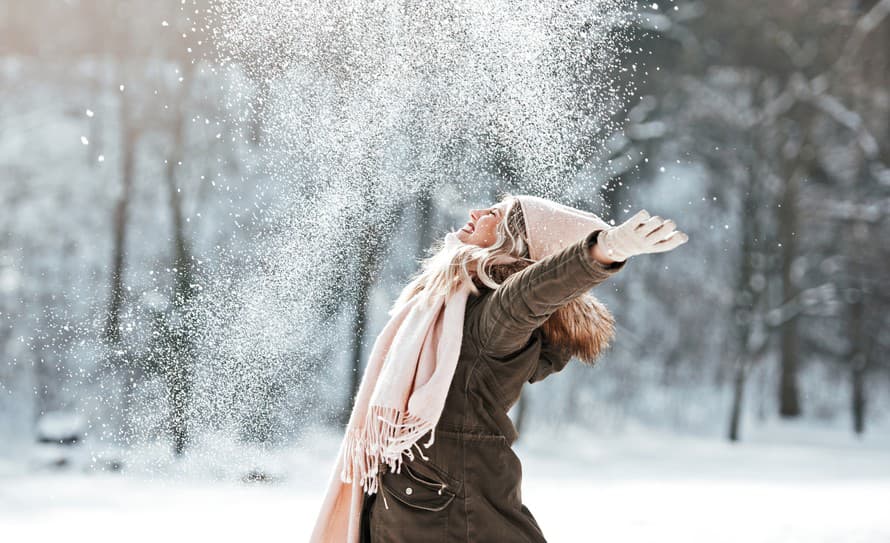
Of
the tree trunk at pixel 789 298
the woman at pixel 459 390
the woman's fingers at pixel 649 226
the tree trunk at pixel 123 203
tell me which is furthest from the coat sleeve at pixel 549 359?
the tree trunk at pixel 789 298

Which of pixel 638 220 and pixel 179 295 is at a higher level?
pixel 179 295

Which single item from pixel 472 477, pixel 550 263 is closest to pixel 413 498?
pixel 472 477

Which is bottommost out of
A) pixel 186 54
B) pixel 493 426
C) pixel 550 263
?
pixel 493 426

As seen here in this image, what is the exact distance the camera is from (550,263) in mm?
1603

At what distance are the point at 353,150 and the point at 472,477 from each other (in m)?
3.28

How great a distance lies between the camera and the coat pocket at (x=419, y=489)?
1.84 metres

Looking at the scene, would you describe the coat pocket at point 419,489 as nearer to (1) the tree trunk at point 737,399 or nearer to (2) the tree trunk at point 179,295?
(2) the tree trunk at point 179,295

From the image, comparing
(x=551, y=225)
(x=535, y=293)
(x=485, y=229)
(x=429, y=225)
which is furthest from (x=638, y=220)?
(x=429, y=225)

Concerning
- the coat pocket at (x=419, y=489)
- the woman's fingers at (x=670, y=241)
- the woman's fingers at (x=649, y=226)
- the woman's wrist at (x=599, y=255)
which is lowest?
the coat pocket at (x=419, y=489)

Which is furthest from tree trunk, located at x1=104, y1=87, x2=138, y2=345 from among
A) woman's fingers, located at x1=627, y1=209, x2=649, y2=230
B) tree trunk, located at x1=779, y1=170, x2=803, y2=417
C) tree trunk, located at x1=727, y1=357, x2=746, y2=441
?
tree trunk, located at x1=779, y1=170, x2=803, y2=417

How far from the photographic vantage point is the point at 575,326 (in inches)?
78.0

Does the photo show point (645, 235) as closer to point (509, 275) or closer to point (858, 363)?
point (509, 275)

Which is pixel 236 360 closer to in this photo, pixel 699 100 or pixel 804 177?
Result: pixel 699 100

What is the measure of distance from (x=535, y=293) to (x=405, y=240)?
15.9 feet
